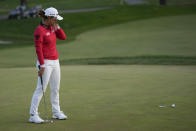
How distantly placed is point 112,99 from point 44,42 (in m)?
2.54

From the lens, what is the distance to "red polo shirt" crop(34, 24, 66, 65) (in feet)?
26.9

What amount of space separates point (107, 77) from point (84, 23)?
75.6 ft

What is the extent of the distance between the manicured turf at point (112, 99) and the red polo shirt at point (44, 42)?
112 centimetres

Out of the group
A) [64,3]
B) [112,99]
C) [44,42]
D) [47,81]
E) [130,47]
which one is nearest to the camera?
[44,42]

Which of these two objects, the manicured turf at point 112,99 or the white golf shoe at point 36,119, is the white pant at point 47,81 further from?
the manicured turf at point 112,99

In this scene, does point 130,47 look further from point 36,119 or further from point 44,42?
point 36,119

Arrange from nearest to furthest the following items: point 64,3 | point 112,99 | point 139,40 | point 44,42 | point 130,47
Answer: point 44,42 < point 112,99 < point 130,47 < point 139,40 < point 64,3

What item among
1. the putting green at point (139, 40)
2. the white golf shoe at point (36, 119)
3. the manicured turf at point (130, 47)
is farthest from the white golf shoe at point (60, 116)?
the putting green at point (139, 40)

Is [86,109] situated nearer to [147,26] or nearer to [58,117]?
[58,117]

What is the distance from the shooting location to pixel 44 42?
8336mm

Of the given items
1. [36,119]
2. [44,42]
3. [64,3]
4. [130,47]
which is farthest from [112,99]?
[64,3]

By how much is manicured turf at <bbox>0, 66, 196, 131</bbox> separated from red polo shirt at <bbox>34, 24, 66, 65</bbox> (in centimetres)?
112

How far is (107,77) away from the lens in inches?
523

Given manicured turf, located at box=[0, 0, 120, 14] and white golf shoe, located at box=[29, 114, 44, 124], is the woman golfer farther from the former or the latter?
manicured turf, located at box=[0, 0, 120, 14]
